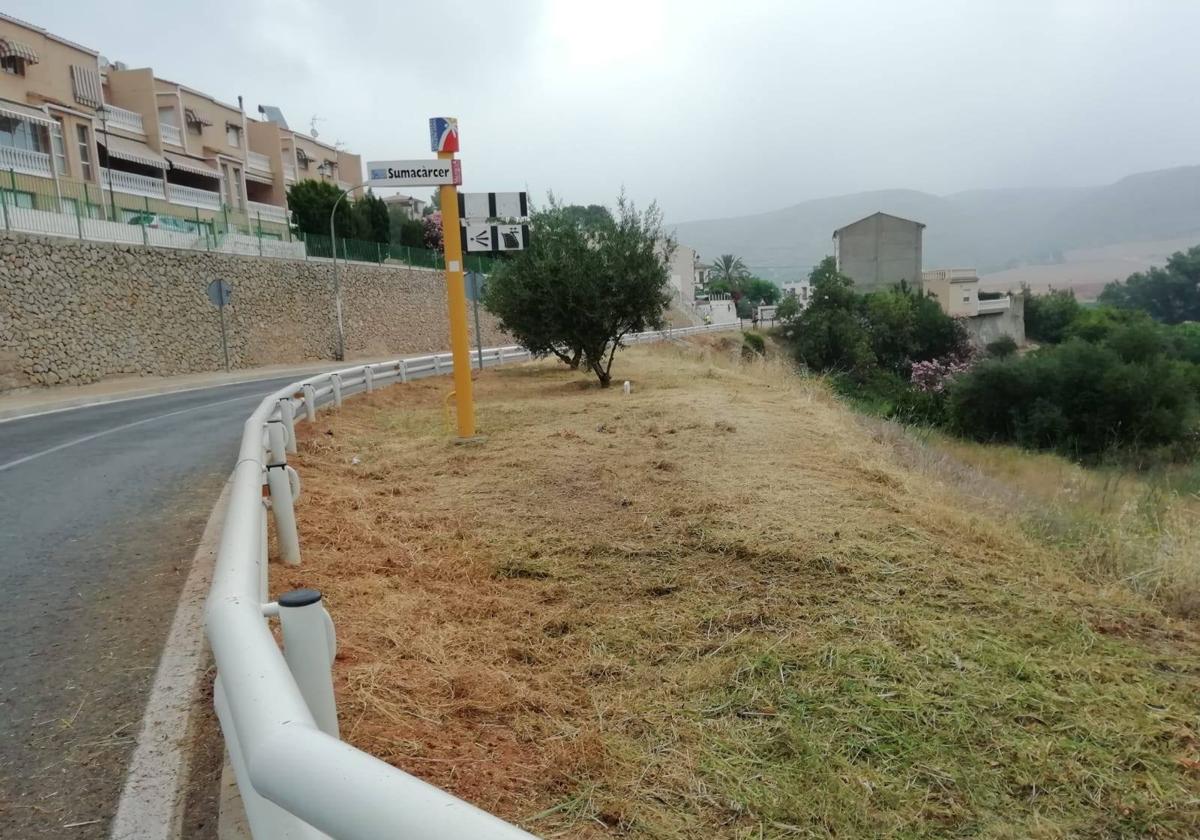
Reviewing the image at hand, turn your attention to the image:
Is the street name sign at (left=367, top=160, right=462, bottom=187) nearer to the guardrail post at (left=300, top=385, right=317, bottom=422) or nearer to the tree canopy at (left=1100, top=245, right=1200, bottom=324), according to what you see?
the guardrail post at (left=300, top=385, right=317, bottom=422)

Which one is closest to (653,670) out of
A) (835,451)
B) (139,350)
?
(835,451)

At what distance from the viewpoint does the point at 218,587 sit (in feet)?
7.50

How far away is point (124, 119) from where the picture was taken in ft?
140

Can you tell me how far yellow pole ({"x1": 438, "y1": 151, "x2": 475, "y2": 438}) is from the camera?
9.43 metres

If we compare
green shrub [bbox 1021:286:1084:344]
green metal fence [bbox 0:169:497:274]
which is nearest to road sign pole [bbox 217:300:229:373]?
green metal fence [bbox 0:169:497:274]

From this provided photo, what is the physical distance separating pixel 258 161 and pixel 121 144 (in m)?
15.0

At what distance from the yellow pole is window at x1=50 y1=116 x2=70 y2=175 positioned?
3324 cm

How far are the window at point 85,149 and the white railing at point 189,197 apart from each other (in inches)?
133

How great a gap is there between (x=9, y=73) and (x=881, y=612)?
45326 millimetres

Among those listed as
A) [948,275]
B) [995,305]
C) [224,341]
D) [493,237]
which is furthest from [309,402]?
[995,305]

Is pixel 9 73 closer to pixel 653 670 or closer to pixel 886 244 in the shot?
pixel 653 670

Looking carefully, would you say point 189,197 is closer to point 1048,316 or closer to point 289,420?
point 289,420

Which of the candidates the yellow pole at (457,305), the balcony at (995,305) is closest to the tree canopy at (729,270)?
the balcony at (995,305)

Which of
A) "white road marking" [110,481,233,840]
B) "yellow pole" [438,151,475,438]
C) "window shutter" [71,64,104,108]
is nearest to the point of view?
"white road marking" [110,481,233,840]
